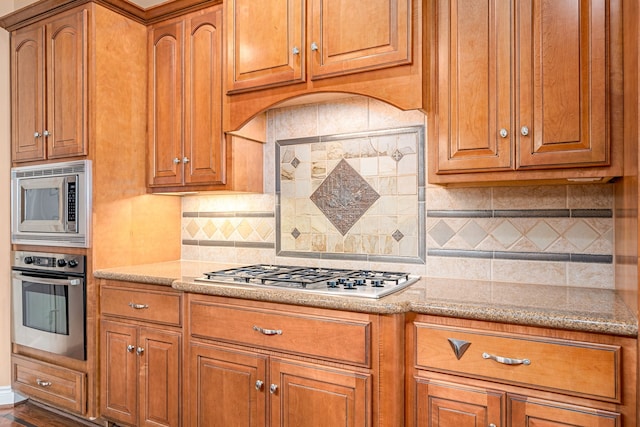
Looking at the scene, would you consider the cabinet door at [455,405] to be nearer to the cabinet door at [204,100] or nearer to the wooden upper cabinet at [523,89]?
the wooden upper cabinet at [523,89]

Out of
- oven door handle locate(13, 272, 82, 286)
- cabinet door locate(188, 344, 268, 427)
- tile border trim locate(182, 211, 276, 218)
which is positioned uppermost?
tile border trim locate(182, 211, 276, 218)

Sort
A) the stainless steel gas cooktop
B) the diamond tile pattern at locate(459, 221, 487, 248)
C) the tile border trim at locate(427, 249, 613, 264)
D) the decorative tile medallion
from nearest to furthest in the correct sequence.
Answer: the stainless steel gas cooktop → the tile border trim at locate(427, 249, 613, 264) → the diamond tile pattern at locate(459, 221, 487, 248) → the decorative tile medallion

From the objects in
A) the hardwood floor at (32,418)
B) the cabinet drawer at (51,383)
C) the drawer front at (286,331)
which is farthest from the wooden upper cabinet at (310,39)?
the hardwood floor at (32,418)

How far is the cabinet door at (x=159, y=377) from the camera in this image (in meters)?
2.21

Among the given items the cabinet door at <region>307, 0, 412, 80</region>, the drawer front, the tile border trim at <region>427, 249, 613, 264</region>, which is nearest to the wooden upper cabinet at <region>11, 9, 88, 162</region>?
the drawer front

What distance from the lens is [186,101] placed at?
261 centimetres

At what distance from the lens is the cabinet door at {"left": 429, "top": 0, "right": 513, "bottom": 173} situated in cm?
175

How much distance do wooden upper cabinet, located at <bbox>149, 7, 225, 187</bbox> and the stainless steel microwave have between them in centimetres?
41

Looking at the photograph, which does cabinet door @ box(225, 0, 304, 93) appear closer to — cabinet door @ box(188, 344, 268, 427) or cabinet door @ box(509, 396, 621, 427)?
cabinet door @ box(188, 344, 268, 427)

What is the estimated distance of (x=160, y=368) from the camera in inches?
89.0

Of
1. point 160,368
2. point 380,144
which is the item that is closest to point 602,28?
point 380,144

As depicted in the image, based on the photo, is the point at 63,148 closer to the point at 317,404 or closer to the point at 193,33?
the point at 193,33

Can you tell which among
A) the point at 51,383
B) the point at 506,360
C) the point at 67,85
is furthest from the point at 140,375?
the point at 506,360

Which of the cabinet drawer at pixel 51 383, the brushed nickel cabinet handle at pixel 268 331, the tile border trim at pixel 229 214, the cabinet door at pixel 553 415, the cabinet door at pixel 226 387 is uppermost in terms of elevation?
the tile border trim at pixel 229 214
